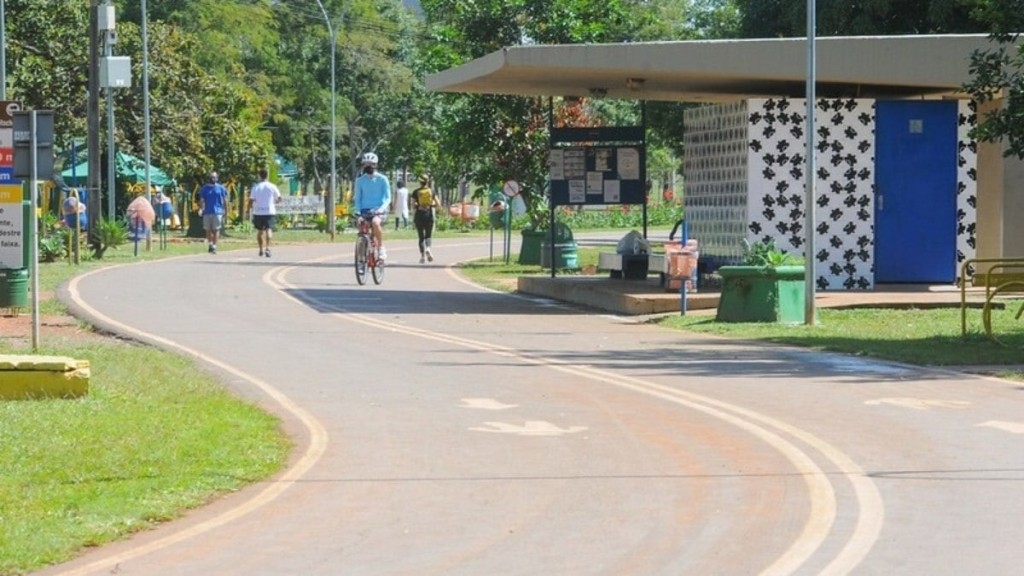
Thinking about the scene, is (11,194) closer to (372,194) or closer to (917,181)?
(372,194)

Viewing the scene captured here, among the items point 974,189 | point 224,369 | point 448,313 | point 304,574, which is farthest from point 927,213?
point 304,574

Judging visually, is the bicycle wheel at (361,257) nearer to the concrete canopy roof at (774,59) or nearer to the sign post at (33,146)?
the concrete canopy roof at (774,59)

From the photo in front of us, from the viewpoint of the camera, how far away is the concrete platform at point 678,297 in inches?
988

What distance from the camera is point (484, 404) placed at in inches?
575

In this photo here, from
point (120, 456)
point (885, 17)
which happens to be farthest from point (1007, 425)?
point (885, 17)

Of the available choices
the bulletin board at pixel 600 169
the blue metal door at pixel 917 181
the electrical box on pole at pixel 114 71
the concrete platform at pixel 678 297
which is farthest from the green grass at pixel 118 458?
the electrical box on pole at pixel 114 71

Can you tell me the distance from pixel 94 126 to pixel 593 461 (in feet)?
105

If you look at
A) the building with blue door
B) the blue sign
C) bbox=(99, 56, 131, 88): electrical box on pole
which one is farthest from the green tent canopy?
the blue sign

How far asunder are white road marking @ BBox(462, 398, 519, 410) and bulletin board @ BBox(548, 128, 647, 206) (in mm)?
16635

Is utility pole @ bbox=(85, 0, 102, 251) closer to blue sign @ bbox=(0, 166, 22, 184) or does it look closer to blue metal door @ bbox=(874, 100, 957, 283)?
blue metal door @ bbox=(874, 100, 957, 283)

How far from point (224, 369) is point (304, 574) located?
906cm

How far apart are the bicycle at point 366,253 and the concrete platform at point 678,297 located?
9.44 feet

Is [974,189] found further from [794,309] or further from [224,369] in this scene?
[224,369]

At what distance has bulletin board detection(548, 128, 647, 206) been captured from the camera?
31.4m
